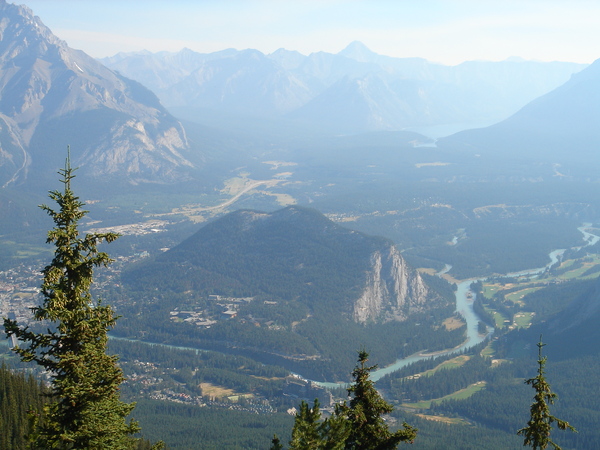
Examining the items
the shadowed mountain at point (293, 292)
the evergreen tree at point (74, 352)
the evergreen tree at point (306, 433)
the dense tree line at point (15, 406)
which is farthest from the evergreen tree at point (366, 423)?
the shadowed mountain at point (293, 292)

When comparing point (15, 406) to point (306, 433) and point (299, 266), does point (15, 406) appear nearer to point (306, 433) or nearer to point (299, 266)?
point (306, 433)

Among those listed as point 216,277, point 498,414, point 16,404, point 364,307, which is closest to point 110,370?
point 16,404

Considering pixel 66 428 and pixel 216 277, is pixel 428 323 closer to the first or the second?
pixel 216 277

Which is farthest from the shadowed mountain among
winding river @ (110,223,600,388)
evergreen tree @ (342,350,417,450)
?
evergreen tree @ (342,350,417,450)

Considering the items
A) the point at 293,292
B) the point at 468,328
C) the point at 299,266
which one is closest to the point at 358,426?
the point at 293,292

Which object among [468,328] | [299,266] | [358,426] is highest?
[299,266]

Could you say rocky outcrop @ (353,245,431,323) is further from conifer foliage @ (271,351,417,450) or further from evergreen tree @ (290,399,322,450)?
evergreen tree @ (290,399,322,450)
